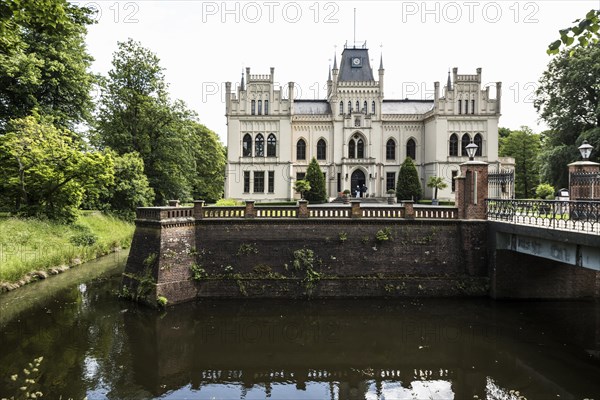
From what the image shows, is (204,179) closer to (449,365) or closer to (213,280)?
(213,280)

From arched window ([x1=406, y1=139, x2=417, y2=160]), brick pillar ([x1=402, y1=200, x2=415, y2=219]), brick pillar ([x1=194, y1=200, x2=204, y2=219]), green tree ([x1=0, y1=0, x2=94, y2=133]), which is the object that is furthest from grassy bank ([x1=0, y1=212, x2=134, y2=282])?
arched window ([x1=406, y1=139, x2=417, y2=160])

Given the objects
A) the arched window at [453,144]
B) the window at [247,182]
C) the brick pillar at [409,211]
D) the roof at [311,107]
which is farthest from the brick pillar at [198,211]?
the arched window at [453,144]

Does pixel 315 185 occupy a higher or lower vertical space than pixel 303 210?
higher

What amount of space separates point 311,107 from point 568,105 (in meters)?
20.3

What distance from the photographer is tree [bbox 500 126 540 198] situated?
45.3m

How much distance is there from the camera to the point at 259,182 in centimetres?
3712

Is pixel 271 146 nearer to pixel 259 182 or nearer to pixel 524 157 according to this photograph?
pixel 259 182

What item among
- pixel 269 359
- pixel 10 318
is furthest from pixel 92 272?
pixel 269 359

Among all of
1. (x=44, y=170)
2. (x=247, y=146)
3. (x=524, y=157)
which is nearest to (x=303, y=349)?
(x=44, y=170)

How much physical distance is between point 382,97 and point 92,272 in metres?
27.4

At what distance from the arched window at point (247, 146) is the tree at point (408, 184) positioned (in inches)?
511

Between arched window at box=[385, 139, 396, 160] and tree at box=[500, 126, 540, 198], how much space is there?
54.3 feet

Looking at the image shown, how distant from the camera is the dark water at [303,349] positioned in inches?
349

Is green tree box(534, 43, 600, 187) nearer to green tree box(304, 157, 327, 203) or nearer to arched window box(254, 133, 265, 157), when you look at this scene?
green tree box(304, 157, 327, 203)
